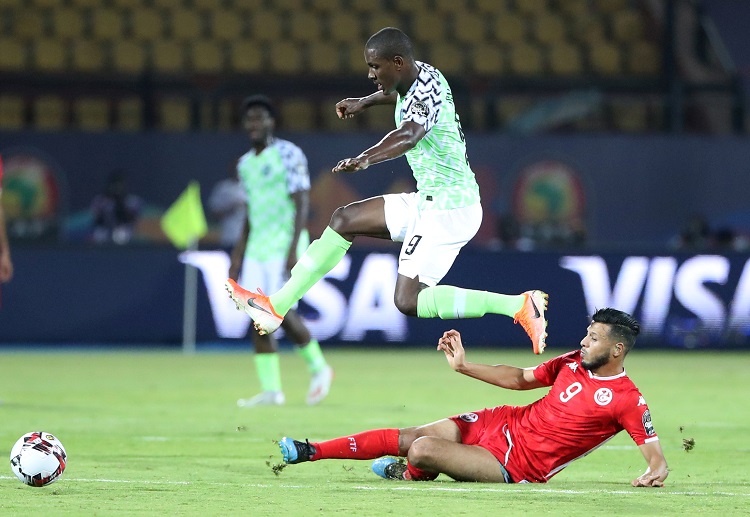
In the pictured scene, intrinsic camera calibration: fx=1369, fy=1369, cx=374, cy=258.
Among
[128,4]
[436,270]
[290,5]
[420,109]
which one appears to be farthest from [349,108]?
[128,4]

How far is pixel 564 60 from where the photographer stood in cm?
2197

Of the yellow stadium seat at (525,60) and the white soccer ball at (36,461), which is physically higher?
the yellow stadium seat at (525,60)

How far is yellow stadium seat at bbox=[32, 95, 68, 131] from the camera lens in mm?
20000

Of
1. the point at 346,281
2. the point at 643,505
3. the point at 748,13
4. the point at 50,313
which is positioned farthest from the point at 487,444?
the point at 748,13

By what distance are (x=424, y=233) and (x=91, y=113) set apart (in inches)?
521

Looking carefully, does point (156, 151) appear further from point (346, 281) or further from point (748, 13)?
point (748, 13)

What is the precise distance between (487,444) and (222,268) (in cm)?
1083

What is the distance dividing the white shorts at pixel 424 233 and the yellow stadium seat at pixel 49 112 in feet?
43.2

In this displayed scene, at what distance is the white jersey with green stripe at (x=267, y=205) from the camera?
1148 cm

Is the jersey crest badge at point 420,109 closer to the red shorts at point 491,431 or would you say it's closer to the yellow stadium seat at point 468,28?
the red shorts at point 491,431

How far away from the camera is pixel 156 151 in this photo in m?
19.5

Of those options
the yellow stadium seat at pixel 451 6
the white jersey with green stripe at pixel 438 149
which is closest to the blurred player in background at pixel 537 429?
the white jersey with green stripe at pixel 438 149

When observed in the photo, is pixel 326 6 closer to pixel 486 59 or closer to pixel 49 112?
pixel 486 59

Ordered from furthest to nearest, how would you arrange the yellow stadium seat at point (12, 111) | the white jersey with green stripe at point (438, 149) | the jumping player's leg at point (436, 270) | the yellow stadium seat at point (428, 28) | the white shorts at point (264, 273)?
the yellow stadium seat at point (428, 28), the yellow stadium seat at point (12, 111), the white shorts at point (264, 273), the jumping player's leg at point (436, 270), the white jersey with green stripe at point (438, 149)
